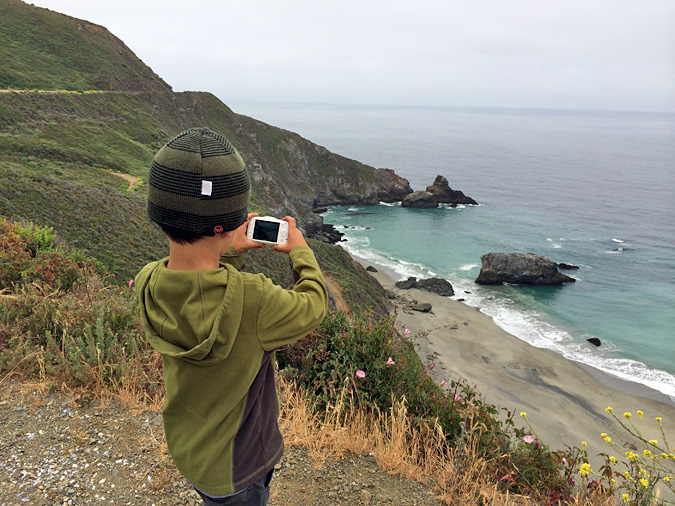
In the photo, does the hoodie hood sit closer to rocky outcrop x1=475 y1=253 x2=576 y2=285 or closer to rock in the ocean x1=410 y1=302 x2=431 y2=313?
rock in the ocean x1=410 y1=302 x2=431 y2=313

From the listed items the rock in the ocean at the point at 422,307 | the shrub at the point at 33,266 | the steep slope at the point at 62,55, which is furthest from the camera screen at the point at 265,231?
the steep slope at the point at 62,55

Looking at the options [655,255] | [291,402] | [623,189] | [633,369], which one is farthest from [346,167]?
[291,402]

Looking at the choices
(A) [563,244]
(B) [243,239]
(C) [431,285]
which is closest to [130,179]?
(C) [431,285]

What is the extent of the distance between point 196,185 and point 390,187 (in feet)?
275

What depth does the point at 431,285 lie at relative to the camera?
39.1 m

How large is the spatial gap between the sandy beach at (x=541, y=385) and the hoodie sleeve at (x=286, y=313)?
19.3m

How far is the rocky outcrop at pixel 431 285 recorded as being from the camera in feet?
127

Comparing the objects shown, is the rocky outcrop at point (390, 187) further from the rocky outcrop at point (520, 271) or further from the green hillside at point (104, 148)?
the rocky outcrop at point (520, 271)

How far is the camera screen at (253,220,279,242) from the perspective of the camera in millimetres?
1830

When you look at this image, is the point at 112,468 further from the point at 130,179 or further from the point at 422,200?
the point at 422,200

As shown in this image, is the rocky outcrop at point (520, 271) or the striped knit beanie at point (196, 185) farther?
the rocky outcrop at point (520, 271)

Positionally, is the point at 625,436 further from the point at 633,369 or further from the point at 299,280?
the point at 299,280

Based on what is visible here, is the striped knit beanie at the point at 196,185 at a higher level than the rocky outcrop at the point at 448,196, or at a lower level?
higher

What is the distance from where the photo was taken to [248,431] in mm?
1762
